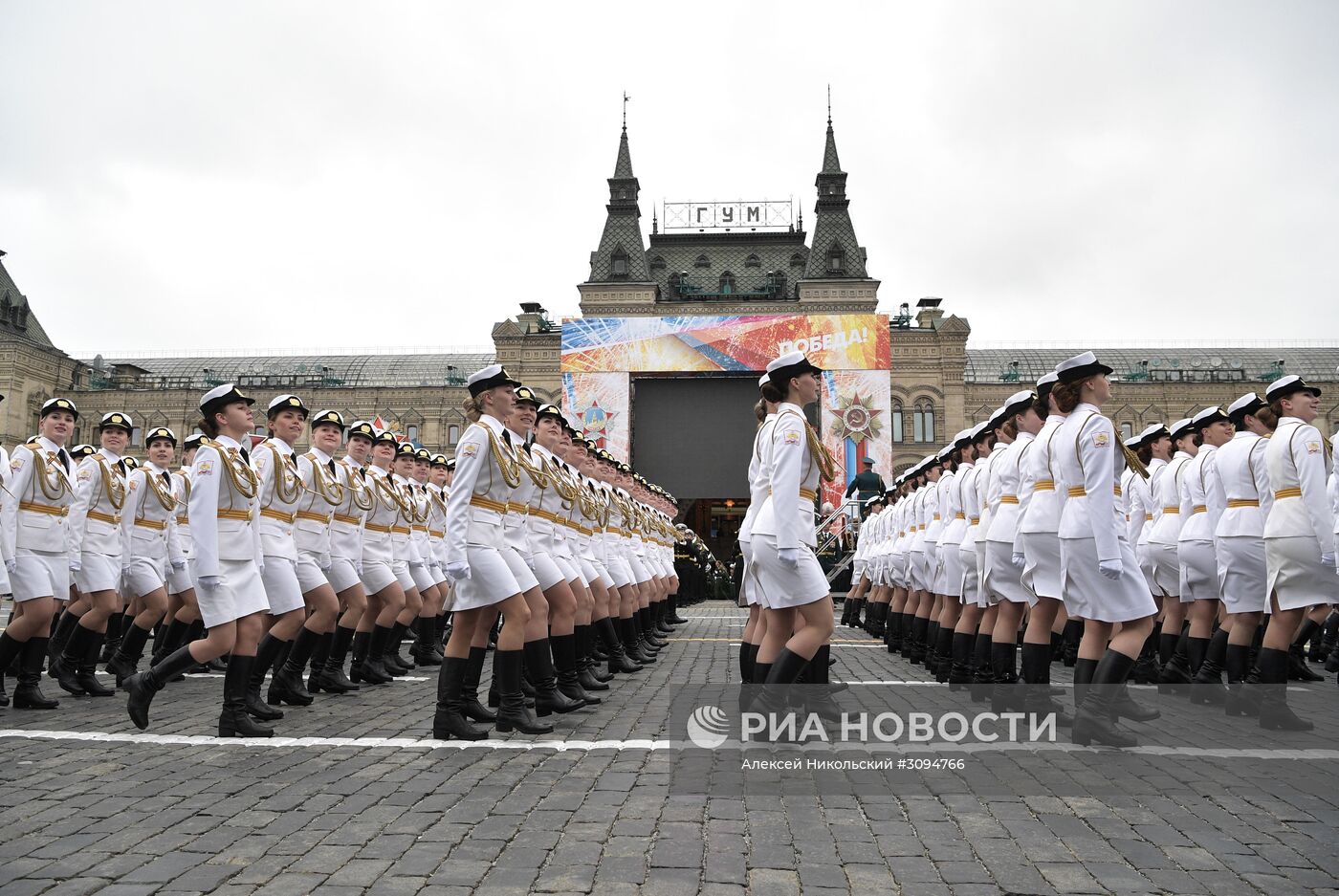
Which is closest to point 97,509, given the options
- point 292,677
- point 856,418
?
point 292,677

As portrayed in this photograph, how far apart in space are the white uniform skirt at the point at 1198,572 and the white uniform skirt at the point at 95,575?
8454 mm

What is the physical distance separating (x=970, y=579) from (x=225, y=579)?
5.38 metres

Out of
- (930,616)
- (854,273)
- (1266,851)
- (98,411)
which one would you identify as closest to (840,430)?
(854,273)

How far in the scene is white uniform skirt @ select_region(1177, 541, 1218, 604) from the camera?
24.4 feet

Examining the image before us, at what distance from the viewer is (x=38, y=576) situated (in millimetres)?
7176

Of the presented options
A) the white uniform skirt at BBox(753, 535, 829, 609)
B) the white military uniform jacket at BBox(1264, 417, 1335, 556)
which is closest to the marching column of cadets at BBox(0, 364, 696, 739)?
the white uniform skirt at BBox(753, 535, 829, 609)

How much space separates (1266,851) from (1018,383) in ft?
197

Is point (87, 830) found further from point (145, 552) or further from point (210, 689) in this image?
point (145, 552)

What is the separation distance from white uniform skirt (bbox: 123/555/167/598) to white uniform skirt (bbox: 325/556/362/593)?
205 cm

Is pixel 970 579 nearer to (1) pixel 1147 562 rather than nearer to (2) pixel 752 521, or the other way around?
(1) pixel 1147 562

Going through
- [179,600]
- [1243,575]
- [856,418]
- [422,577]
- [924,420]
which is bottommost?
[179,600]

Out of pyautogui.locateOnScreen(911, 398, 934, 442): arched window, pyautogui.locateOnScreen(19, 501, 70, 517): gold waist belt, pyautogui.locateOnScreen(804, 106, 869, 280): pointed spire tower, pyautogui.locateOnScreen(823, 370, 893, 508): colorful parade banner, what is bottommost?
pyautogui.locateOnScreen(19, 501, 70, 517): gold waist belt

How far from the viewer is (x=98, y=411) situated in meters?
63.8

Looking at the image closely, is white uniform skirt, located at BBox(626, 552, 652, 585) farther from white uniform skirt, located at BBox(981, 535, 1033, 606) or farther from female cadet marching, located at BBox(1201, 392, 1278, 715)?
female cadet marching, located at BBox(1201, 392, 1278, 715)
